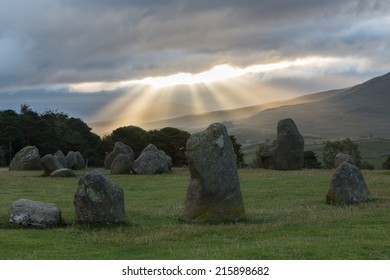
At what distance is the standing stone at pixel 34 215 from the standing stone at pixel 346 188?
11416 millimetres

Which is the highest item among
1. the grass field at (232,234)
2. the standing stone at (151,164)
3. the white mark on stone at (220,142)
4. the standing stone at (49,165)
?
the white mark on stone at (220,142)

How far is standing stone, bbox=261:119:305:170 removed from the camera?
47.3 m

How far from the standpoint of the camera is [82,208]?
20.7m

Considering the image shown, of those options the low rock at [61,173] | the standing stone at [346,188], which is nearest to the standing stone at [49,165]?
the low rock at [61,173]

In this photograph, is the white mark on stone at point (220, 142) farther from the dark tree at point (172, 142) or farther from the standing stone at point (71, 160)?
the dark tree at point (172, 142)

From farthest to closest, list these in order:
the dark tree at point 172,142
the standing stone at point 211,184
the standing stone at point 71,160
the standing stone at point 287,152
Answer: the dark tree at point 172,142 → the standing stone at point 71,160 → the standing stone at point 287,152 → the standing stone at point 211,184

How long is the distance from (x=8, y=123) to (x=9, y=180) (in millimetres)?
38721

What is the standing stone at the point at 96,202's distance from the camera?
20.7 m

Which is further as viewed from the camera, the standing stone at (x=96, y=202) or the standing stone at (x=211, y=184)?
the standing stone at (x=211, y=184)

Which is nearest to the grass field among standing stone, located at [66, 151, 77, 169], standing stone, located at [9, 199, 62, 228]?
standing stone, located at [9, 199, 62, 228]

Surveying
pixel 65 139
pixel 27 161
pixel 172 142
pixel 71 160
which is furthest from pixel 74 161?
pixel 65 139

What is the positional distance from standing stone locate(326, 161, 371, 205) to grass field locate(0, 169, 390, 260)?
0.57 m

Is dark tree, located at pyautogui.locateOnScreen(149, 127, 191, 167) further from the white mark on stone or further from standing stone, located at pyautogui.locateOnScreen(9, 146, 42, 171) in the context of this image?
the white mark on stone
